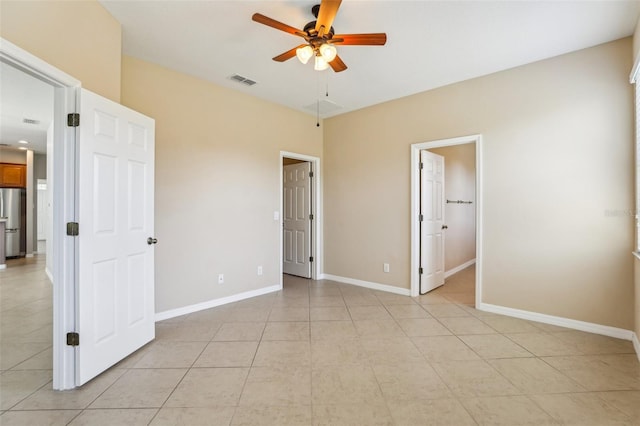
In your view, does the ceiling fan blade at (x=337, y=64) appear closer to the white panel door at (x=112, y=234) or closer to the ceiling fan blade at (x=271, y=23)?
the ceiling fan blade at (x=271, y=23)

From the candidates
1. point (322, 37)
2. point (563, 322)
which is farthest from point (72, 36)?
point (563, 322)

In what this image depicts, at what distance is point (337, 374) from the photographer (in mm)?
2133

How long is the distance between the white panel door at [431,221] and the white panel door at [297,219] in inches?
76.9

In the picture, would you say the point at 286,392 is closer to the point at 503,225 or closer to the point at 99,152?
the point at 99,152

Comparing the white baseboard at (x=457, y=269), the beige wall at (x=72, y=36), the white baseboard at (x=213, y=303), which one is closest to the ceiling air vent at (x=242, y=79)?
the beige wall at (x=72, y=36)

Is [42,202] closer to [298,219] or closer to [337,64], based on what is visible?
[298,219]

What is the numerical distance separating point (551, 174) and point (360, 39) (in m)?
2.51

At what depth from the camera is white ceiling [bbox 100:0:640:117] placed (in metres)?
2.27

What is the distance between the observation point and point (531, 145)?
3143 mm

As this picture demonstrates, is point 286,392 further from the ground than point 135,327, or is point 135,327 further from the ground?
point 135,327

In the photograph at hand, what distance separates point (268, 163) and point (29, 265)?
20.3ft

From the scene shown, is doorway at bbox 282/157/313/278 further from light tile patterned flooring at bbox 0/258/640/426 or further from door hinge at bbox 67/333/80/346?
door hinge at bbox 67/333/80/346

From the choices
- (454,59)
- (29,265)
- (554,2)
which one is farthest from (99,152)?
(29,265)

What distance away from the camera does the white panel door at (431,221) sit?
414 centimetres
